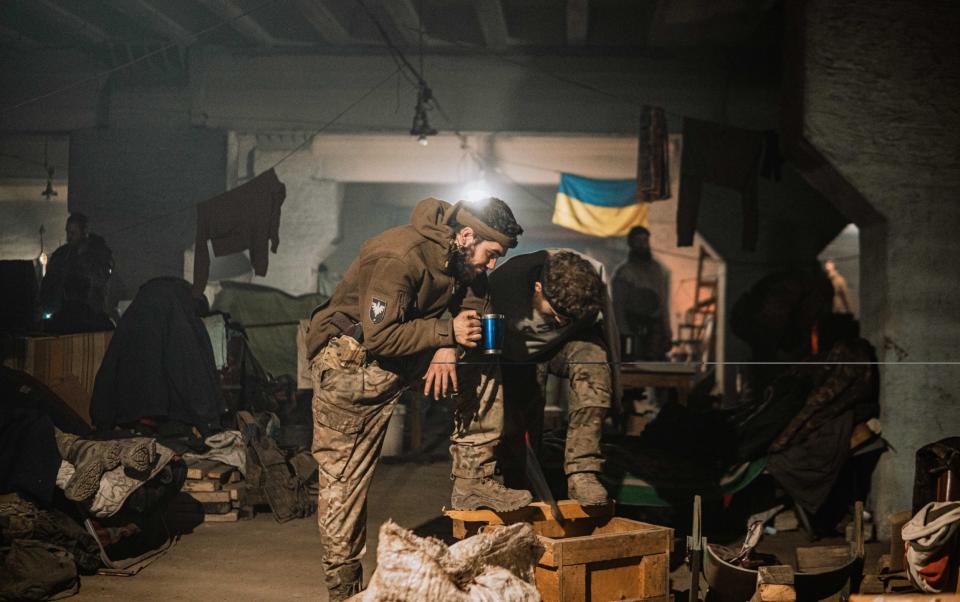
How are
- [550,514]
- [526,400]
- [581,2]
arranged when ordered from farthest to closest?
[581,2]
[526,400]
[550,514]

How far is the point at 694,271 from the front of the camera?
1611 centimetres

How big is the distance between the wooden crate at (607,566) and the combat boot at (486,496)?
0.22 metres

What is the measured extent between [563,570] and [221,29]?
668 centimetres

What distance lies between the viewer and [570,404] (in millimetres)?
4414

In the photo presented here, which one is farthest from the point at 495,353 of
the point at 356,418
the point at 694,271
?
the point at 694,271

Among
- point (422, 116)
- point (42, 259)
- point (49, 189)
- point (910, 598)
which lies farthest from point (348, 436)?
point (422, 116)

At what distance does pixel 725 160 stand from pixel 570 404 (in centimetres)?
431

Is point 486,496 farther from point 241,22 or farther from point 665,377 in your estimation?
point 241,22

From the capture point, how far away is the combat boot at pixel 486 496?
379 centimetres

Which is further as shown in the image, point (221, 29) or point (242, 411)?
point (221, 29)

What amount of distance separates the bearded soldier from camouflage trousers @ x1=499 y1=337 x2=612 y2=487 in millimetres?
455

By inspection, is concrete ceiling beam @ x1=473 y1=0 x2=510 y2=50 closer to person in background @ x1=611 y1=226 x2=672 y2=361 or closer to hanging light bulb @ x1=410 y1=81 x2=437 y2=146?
hanging light bulb @ x1=410 y1=81 x2=437 y2=146

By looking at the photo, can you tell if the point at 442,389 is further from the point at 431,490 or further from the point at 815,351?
the point at 815,351

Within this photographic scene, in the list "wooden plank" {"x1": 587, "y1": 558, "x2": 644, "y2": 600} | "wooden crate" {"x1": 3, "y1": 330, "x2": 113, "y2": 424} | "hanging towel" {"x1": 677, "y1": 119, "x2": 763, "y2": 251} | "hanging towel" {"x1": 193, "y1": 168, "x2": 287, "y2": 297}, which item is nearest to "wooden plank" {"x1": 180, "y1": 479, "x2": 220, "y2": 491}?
"wooden crate" {"x1": 3, "y1": 330, "x2": 113, "y2": 424}
